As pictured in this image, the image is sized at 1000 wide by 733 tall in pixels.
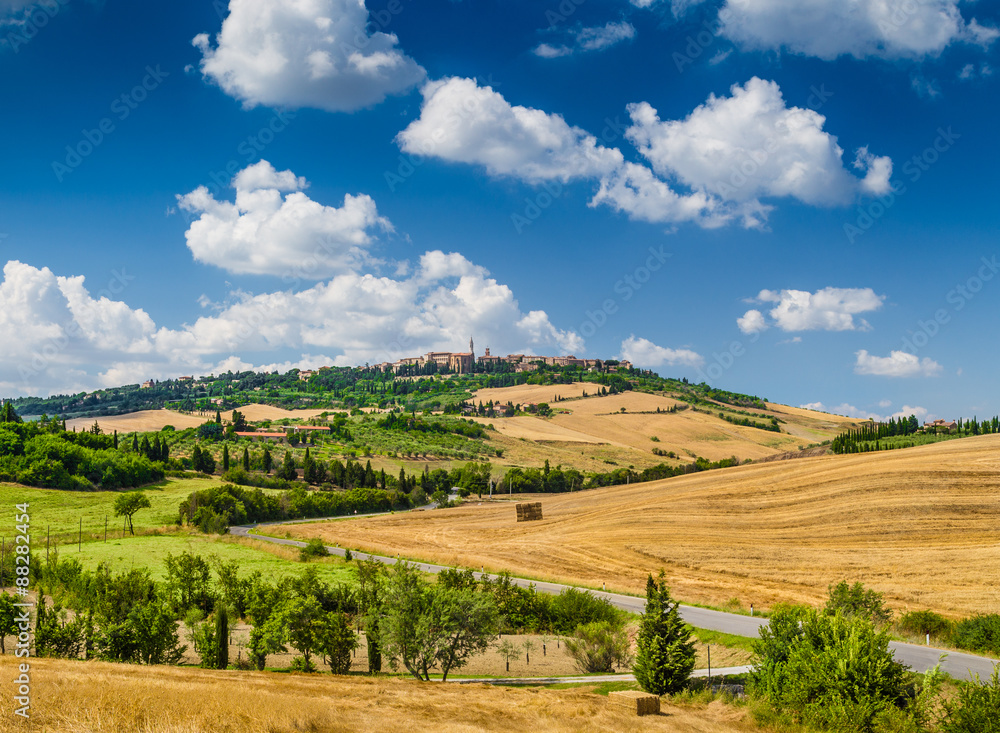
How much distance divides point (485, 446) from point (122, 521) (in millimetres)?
88347

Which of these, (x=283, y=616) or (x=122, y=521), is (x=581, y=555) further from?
(x=122, y=521)

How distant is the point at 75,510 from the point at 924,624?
106048 millimetres

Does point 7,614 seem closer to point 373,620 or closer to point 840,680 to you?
point 373,620

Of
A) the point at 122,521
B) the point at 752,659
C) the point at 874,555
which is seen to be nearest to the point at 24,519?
the point at 752,659

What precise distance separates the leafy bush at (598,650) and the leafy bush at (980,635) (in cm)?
1856

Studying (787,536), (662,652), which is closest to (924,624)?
(662,652)

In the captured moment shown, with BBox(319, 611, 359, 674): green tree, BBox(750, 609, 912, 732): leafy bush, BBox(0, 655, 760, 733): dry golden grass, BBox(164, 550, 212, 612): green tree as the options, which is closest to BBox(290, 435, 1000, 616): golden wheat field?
BBox(750, 609, 912, 732): leafy bush

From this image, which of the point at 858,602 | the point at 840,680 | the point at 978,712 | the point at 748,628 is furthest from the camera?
the point at 748,628

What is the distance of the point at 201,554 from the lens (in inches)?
2840

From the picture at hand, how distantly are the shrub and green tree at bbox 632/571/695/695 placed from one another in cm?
5152

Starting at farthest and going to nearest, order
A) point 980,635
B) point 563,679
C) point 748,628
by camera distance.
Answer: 1. point 748,628
2. point 563,679
3. point 980,635

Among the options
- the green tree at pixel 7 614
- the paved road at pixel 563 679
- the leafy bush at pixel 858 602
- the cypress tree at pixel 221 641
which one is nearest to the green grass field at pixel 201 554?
the cypress tree at pixel 221 641

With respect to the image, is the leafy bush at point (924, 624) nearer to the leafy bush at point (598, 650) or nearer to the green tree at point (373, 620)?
the leafy bush at point (598, 650)

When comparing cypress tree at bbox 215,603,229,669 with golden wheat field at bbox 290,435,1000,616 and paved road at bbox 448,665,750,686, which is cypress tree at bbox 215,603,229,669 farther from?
golden wheat field at bbox 290,435,1000,616
